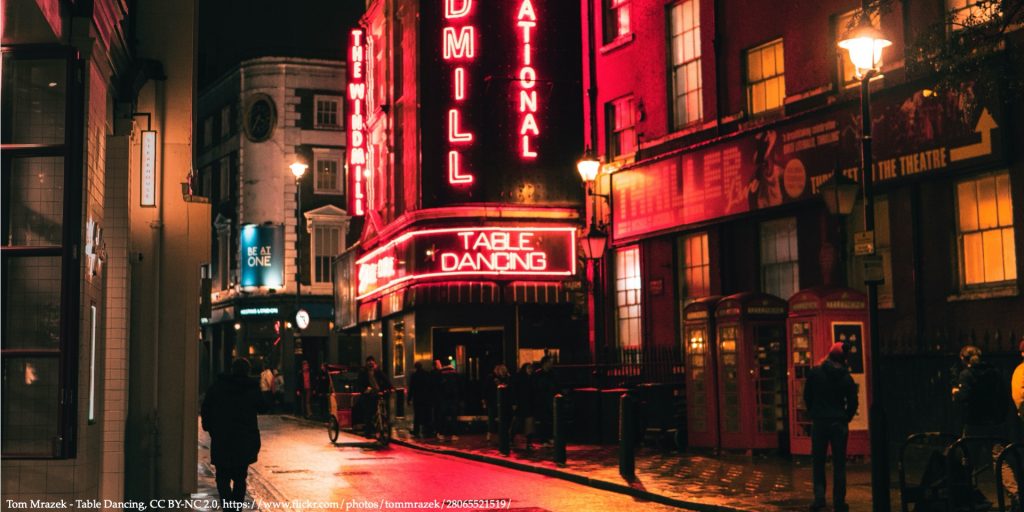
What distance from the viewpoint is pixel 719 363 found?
22.4m

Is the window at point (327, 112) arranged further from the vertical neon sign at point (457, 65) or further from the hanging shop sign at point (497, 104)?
the vertical neon sign at point (457, 65)

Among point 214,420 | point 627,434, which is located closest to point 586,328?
point 627,434

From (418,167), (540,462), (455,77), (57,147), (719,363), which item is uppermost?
(455,77)

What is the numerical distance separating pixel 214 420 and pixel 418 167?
2193 cm

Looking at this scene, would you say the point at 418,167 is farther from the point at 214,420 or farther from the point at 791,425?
the point at 214,420

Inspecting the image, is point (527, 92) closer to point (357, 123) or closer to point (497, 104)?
point (497, 104)

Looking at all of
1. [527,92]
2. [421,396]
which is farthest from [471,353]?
[527,92]

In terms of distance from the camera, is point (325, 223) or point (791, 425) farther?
point (325, 223)

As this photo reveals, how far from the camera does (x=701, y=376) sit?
74.9 ft

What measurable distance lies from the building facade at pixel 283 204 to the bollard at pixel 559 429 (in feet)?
121

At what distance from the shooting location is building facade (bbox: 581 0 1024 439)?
63.6 feet

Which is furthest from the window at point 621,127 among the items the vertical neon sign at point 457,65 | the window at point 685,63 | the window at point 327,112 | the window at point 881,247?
the window at point 327,112

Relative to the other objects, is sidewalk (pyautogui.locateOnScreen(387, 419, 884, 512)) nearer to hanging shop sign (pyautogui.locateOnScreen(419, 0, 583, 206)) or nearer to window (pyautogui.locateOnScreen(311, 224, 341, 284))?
hanging shop sign (pyautogui.locateOnScreen(419, 0, 583, 206))

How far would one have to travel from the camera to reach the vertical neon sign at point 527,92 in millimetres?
34781
